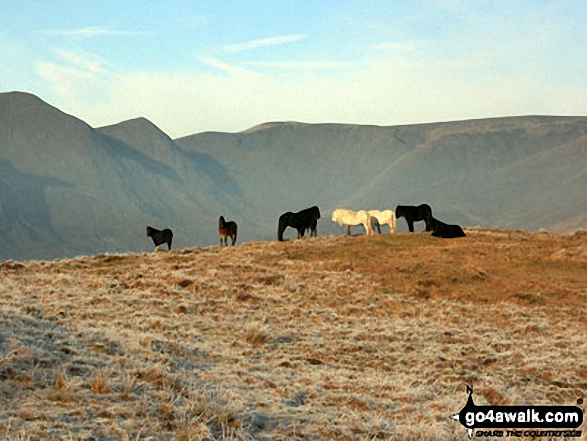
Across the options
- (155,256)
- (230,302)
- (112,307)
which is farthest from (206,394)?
(155,256)

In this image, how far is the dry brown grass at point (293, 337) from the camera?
938 centimetres

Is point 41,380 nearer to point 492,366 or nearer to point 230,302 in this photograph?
point 492,366

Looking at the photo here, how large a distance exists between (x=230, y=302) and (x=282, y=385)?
9.92 m

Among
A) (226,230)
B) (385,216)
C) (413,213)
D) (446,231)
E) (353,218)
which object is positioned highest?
(413,213)

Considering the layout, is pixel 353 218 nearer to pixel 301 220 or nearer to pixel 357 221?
pixel 357 221

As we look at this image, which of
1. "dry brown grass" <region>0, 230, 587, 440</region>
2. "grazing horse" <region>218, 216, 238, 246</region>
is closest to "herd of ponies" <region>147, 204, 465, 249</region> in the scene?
"grazing horse" <region>218, 216, 238, 246</region>

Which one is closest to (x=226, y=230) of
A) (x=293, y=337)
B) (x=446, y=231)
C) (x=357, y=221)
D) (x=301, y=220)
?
(x=301, y=220)

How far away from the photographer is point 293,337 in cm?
→ 1780

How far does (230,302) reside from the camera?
21.8 metres

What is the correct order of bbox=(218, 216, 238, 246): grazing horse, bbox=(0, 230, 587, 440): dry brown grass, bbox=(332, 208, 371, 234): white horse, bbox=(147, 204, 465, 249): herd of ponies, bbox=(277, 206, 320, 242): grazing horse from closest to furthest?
bbox=(0, 230, 587, 440): dry brown grass < bbox=(147, 204, 465, 249): herd of ponies < bbox=(277, 206, 320, 242): grazing horse < bbox=(218, 216, 238, 246): grazing horse < bbox=(332, 208, 371, 234): white horse

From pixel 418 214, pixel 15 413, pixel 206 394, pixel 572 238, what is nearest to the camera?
pixel 15 413

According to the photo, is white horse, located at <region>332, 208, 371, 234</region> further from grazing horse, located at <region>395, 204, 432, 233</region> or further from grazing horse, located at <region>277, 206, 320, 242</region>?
grazing horse, located at <region>395, 204, 432, 233</region>

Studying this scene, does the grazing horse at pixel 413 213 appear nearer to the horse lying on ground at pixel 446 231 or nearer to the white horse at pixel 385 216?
the white horse at pixel 385 216

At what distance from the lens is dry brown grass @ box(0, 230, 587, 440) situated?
9375mm
